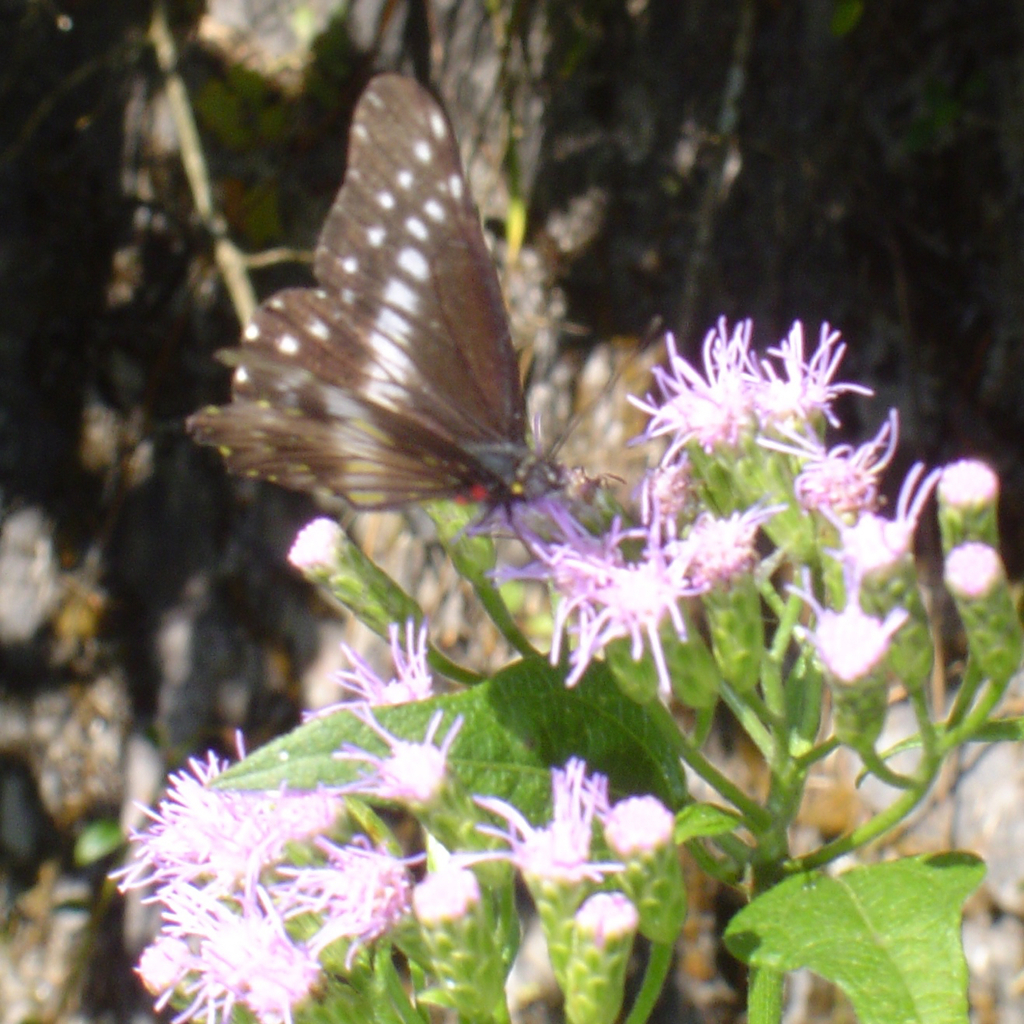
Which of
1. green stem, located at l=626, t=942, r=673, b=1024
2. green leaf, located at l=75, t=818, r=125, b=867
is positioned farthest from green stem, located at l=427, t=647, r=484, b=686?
green leaf, located at l=75, t=818, r=125, b=867

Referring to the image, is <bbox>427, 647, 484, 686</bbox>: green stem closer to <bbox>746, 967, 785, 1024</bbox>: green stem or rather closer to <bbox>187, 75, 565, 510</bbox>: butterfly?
<bbox>187, 75, 565, 510</bbox>: butterfly

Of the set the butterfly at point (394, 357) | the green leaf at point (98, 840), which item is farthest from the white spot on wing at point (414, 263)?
the green leaf at point (98, 840)

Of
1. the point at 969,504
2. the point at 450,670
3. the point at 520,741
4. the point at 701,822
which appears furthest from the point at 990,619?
the point at 450,670

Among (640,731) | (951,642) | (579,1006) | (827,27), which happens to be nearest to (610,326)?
(827,27)

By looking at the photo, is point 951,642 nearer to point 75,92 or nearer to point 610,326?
point 610,326

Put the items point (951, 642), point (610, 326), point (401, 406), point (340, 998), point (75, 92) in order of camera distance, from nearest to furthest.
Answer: point (340, 998)
point (401, 406)
point (951, 642)
point (610, 326)
point (75, 92)

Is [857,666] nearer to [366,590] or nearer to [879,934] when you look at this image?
[879,934]
